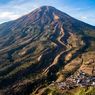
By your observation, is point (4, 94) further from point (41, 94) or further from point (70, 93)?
point (70, 93)

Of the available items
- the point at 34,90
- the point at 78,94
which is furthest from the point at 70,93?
the point at 34,90

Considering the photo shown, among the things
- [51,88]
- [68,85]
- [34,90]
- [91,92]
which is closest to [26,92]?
[34,90]

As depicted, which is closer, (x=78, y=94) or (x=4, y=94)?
(x=78, y=94)

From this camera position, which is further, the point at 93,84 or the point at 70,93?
the point at 93,84

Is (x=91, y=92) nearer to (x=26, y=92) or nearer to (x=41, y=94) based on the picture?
(x=41, y=94)

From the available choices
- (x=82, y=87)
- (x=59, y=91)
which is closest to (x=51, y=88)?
(x=59, y=91)

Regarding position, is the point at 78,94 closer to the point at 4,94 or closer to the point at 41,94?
the point at 41,94

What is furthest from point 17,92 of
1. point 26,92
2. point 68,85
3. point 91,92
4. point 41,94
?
point 91,92
